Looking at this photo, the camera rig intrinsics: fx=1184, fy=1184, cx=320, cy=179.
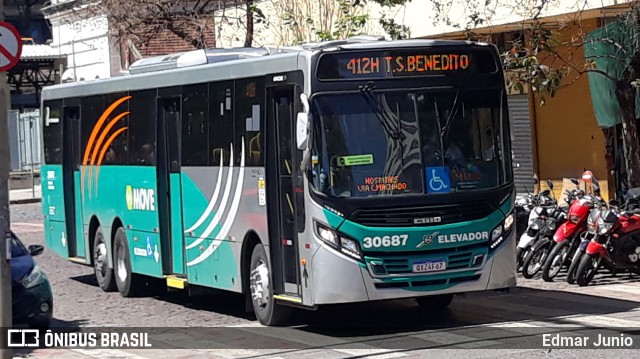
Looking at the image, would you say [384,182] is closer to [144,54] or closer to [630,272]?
[630,272]

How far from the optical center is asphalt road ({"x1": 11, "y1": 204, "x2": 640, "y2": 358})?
11.6 m

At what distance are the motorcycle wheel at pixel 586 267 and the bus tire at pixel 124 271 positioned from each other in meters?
6.41

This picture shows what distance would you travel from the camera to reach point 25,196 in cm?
4572

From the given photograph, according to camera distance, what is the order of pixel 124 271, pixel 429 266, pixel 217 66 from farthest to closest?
1. pixel 124 271
2. pixel 217 66
3. pixel 429 266

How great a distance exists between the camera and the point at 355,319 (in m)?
14.1

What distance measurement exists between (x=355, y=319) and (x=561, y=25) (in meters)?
7.33

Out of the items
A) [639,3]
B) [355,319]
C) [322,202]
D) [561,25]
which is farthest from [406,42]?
[561,25]

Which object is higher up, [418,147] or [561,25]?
[561,25]

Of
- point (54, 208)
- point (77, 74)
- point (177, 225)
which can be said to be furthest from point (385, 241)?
point (77, 74)

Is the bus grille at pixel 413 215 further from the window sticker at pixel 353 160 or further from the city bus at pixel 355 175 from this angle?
the window sticker at pixel 353 160

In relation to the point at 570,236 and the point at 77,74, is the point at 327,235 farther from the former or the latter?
the point at 77,74

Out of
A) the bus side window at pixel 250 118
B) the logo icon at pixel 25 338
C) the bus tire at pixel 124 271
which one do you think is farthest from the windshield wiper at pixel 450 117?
the bus tire at pixel 124 271

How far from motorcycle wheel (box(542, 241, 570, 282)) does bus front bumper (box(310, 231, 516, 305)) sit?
11.1 feet

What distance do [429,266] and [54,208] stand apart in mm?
9603
